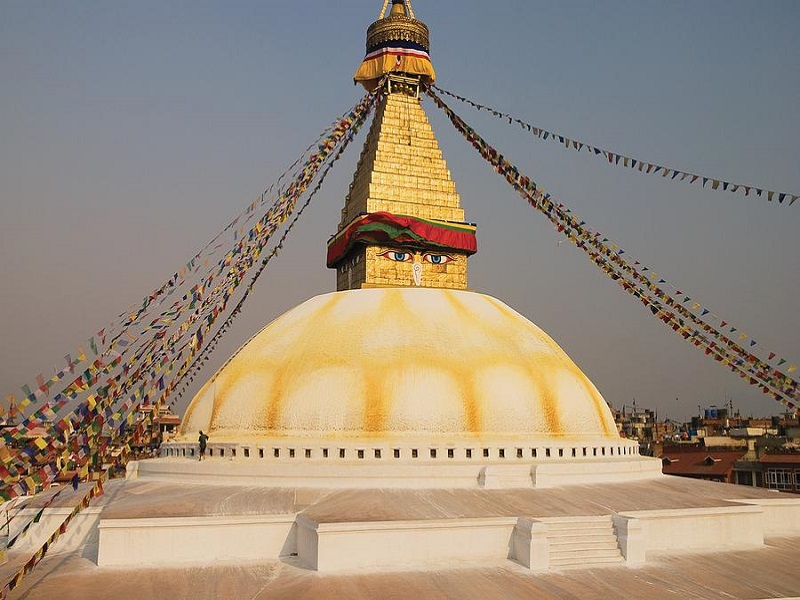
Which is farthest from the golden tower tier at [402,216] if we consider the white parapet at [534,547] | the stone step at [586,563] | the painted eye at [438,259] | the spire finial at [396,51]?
the stone step at [586,563]

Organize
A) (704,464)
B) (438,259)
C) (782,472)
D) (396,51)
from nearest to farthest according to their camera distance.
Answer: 1. (438,259)
2. (396,51)
3. (782,472)
4. (704,464)

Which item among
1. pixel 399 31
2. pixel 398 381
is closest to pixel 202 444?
pixel 398 381

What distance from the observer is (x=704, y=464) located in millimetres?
33219

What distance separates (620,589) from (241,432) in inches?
292

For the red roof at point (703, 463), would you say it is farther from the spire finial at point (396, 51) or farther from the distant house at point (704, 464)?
the spire finial at point (396, 51)

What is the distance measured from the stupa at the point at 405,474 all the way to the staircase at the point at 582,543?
0.03m

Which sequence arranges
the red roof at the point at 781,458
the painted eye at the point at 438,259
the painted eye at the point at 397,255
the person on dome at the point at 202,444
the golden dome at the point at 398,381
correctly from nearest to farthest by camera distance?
the golden dome at the point at 398,381
the person on dome at the point at 202,444
the painted eye at the point at 397,255
the painted eye at the point at 438,259
the red roof at the point at 781,458

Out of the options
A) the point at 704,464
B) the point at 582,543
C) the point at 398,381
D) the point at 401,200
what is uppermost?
the point at 401,200

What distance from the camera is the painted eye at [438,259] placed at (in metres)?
18.1

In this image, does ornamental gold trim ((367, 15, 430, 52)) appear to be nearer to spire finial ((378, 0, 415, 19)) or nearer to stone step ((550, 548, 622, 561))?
spire finial ((378, 0, 415, 19))

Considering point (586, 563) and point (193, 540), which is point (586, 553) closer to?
point (586, 563)

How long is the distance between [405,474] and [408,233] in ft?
21.0

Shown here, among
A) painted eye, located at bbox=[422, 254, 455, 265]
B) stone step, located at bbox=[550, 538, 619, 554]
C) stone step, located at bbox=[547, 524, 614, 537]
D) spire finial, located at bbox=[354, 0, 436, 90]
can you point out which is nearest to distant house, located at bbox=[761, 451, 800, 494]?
painted eye, located at bbox=[422, 254, 455, 265]

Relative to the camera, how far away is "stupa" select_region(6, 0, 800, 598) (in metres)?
10.4
